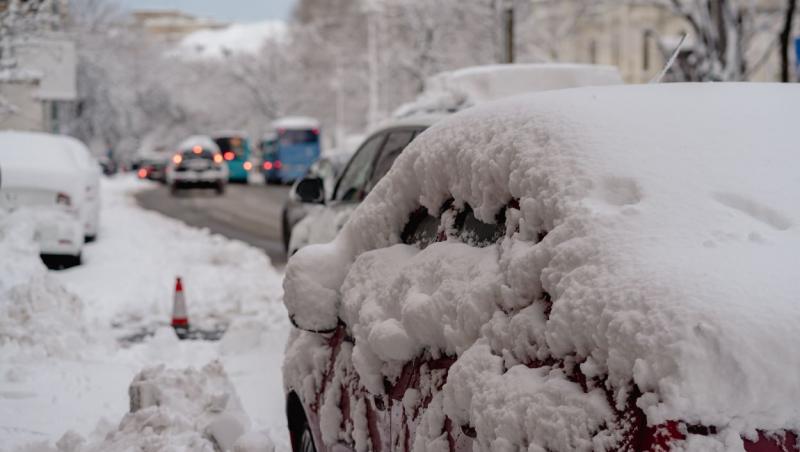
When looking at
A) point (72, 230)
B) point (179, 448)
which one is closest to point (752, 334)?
point (179, 448)

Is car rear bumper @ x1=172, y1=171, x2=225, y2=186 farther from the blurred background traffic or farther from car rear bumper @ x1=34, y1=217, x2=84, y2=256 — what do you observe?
car rear bumper @ x1=34, y1=217, x2=84, y2=256

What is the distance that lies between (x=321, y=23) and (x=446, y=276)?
226ft

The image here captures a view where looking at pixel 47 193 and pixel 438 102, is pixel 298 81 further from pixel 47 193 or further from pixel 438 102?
pixel 438 102

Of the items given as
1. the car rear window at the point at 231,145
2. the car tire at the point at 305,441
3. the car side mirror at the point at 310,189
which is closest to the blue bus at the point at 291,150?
the car rear window at the point at 231,145

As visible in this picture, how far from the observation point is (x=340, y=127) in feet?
204

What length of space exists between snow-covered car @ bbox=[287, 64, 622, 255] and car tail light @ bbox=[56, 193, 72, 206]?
4.07 m

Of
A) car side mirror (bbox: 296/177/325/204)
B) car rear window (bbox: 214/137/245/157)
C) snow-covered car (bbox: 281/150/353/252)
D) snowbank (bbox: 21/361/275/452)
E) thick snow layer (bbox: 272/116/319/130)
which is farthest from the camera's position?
thick snow layer (bbox: 272/116/319/130)

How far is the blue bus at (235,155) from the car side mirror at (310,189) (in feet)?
143

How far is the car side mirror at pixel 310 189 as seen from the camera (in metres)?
8.33

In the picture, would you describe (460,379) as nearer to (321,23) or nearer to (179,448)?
(179,448)

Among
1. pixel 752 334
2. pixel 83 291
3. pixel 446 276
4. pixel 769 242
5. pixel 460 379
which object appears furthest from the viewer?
pixel 83 291

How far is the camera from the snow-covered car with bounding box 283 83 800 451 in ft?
7.59

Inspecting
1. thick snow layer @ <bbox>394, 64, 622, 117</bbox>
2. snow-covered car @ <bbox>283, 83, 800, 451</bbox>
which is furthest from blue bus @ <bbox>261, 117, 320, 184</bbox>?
snow-covered car @ <bbox>283, 83, 800, 451</bbox>

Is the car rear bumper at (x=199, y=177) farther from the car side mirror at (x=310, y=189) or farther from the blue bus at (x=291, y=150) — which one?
the car side mirror at (x=310, y=189)
